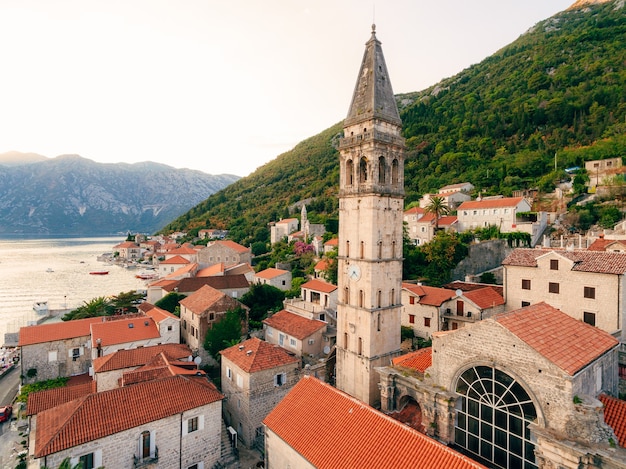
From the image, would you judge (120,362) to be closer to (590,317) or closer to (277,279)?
(277,279)

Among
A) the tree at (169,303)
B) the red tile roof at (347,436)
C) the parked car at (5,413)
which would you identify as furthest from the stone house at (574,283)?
the parked car at (5,413)

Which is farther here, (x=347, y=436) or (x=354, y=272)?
(x=354, y=272)

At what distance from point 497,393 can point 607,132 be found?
86506 millimetres

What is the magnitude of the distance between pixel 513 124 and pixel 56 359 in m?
106

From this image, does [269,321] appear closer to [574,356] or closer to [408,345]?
[408,345]

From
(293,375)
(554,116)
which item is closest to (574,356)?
(293,375)

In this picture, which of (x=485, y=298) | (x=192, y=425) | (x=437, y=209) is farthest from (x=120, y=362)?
(x=437, y=209)

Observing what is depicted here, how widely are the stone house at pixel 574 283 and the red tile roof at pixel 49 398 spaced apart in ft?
113

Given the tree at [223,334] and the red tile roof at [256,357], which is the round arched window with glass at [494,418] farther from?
the tree at [223,334]

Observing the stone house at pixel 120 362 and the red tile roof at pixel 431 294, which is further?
the red tile roof at pixel 431 294

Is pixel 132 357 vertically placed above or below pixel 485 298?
below

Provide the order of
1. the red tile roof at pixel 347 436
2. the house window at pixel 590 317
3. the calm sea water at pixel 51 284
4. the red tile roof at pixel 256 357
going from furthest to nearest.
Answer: the calm sea water at pixel 51 284
the house window at pixel 590 317
the red tile roof at pixel 256 357
the red tile roof at pixel 347 436

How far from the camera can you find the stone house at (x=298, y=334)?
29375 mm

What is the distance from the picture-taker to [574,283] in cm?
2405
